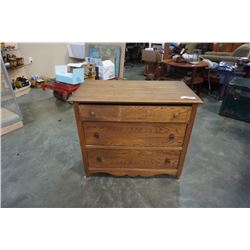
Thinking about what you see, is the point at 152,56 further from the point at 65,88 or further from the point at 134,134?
the point at 134,134

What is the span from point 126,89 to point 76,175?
96 cm

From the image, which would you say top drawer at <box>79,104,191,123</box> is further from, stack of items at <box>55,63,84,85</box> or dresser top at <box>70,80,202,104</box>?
stack of items at <box>55,63,84,85</box>

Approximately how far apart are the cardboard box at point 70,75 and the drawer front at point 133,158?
177 centimetres

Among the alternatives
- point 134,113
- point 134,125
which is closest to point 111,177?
point 134,125

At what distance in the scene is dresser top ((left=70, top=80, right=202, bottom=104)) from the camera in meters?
1.15

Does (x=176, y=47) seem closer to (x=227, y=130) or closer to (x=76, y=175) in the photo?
(x=227, y=130)

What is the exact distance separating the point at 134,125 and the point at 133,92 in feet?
0.81

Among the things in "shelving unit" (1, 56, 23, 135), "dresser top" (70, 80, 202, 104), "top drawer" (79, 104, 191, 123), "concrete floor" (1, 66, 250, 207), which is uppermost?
"dresser top" (70, 80, 202, 104)

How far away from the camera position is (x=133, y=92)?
4.19 feet

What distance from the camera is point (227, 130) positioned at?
2307 mm

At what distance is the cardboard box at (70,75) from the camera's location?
9.06 ft

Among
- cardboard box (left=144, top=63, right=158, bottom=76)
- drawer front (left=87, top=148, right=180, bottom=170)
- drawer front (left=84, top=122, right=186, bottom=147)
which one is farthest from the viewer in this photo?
cardboard box (left=144, top=63, right=158, bottom=76)

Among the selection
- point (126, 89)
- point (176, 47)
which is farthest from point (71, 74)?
point (176, 47)

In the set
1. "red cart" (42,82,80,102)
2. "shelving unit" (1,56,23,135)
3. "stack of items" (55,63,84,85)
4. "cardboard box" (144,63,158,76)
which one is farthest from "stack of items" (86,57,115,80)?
"cardboard box" (144,63,158,76)
